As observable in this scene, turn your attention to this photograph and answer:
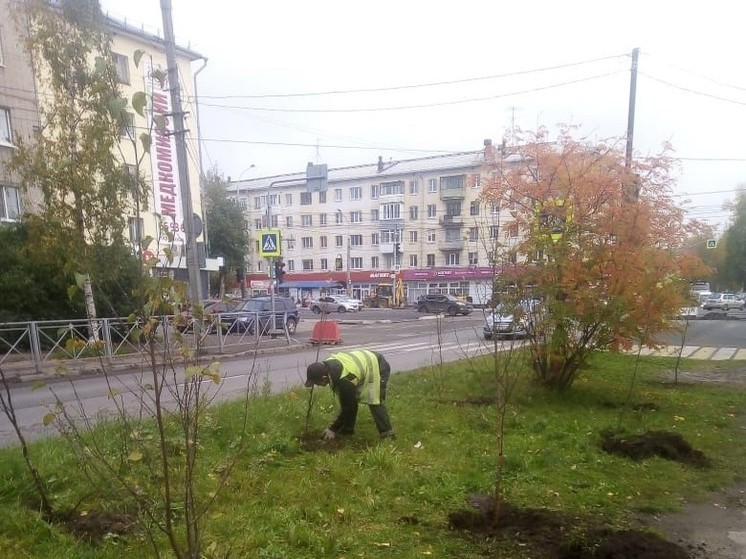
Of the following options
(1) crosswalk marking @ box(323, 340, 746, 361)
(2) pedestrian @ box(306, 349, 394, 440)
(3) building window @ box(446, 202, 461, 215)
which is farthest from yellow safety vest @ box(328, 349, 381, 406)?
(3) building window @ box(446, 202, 461, 215)

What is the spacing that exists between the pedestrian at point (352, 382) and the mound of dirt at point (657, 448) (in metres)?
2.45

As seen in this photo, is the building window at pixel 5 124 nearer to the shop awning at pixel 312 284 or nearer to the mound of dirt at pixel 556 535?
the mound of dirt at pixel 556 535

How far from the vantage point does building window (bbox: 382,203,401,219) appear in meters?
55.1

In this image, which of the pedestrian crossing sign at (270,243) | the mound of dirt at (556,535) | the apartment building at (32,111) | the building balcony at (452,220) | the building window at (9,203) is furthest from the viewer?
the building balcony at (452,220)

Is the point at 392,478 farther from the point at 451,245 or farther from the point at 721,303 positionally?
the point at 451,245

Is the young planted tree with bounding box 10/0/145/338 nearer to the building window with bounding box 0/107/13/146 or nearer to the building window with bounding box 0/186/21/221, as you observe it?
the building window with bounding box 0/186/21/221

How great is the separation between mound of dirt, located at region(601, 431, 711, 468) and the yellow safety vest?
2582 millimetres

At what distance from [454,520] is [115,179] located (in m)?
11.5

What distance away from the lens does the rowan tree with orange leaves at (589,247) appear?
7602mm

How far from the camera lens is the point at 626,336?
26.2 ft

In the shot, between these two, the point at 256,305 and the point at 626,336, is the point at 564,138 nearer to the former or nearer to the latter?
the point at 626,336

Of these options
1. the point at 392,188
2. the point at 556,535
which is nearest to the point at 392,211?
the point at 392,188

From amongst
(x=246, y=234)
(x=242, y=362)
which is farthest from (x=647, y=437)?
(x=246, y=234)

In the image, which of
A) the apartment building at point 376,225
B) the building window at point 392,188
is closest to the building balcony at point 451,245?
the apartment building at point 376,225
